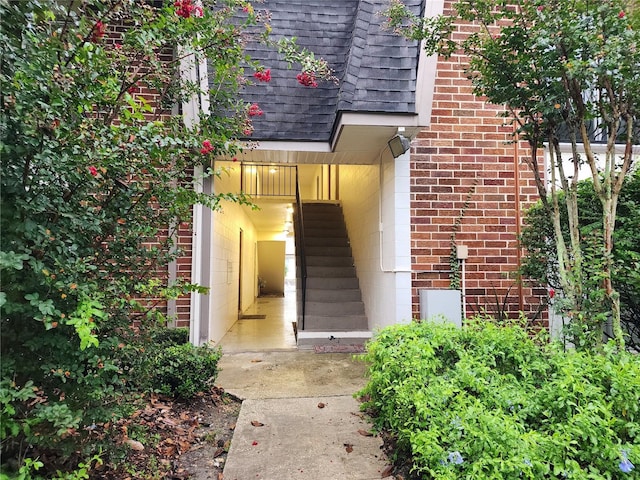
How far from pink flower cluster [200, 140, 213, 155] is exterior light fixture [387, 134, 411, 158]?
245 cm

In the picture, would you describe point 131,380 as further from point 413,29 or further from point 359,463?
point 413,29

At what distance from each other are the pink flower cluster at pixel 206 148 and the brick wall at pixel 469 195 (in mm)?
3062

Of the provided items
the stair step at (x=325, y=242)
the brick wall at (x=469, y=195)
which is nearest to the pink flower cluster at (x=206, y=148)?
the brick wall at (x=469, y=195)

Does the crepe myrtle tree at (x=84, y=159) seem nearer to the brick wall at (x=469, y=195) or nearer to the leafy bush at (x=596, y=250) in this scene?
the leafy bush at (x=596, y=250)

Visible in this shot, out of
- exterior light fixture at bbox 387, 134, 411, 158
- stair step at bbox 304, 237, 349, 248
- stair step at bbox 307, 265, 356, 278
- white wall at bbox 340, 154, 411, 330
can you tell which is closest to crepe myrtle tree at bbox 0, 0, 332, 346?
exterior light fixture at bbox 387, 134, 411, 158

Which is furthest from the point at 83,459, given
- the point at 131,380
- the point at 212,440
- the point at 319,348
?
the point at 319,348

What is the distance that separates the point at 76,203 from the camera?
180 cm

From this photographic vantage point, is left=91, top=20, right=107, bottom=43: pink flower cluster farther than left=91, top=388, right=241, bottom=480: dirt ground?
No

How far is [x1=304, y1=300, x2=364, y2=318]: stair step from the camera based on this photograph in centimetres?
583

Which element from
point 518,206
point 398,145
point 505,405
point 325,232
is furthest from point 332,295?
point 505,405

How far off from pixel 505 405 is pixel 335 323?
374 cm

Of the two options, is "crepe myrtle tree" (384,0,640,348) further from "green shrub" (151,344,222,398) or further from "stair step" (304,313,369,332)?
"stair step" (304,313,369,332)

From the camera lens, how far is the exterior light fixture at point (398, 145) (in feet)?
13.5

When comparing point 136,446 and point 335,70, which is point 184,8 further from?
point 335,70
